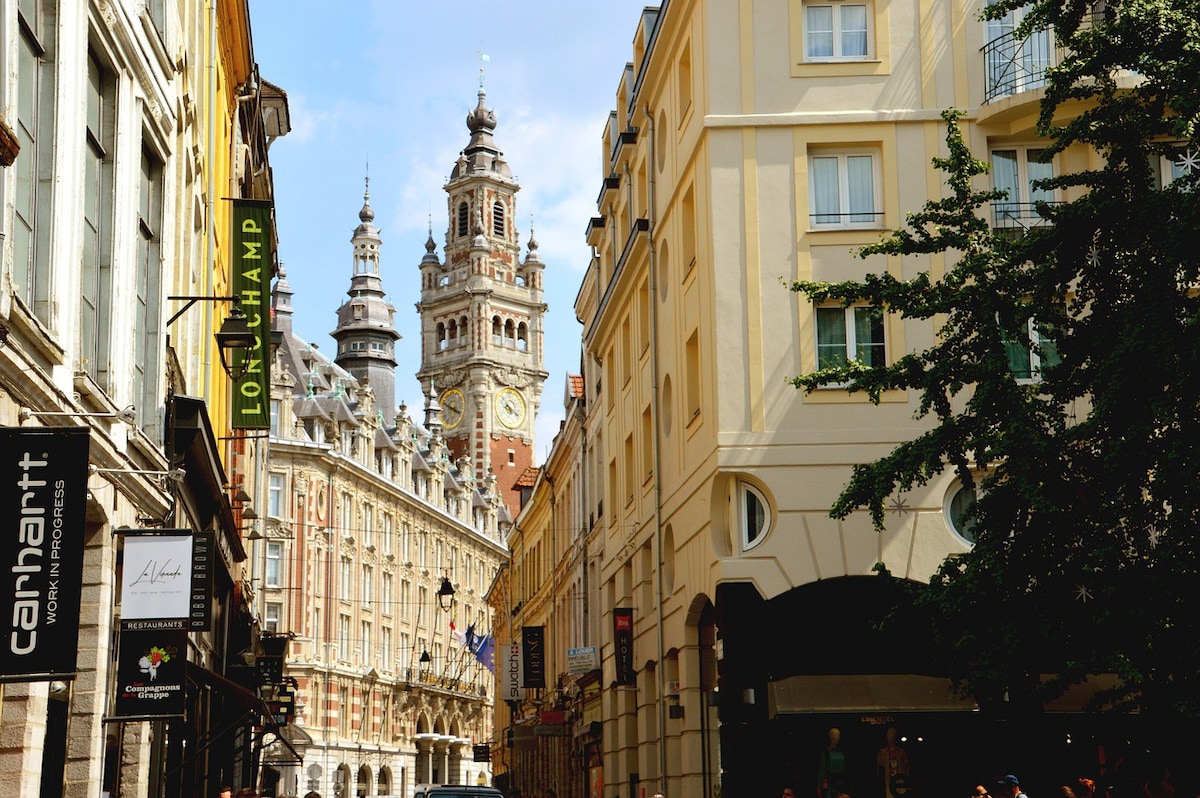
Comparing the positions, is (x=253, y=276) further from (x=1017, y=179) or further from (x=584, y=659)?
(x=584, y=659)

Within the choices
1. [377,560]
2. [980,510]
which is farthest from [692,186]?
[377,560]

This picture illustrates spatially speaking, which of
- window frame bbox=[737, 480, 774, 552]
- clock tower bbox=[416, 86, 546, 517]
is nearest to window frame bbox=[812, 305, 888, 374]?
window frame bbox=[737, 480, 774, 552]

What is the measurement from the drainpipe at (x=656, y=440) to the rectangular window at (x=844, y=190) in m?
6.55

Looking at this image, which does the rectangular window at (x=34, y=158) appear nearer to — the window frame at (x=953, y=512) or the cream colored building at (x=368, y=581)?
the window frame at (x=953, y=512)

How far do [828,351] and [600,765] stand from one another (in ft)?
61.6

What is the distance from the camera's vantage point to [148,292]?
814 inches

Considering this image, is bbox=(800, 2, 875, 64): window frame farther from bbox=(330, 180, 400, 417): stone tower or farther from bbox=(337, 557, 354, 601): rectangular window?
bbox=(330, 180, 400, 417): stone tower

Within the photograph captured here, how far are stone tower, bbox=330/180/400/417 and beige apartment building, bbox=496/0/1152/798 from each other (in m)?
98.4

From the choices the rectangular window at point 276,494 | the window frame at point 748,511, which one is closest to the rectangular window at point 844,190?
the window frame at point 748,511

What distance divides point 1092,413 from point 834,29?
1252 cm

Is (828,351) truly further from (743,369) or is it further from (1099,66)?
(1099,66)

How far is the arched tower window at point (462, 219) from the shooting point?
156000 mm

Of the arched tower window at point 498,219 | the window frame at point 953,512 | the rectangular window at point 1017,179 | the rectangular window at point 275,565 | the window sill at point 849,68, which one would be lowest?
the window frame at point 953,512

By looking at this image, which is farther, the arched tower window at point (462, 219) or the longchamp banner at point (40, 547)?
the arched tower window at point (462, 219)
